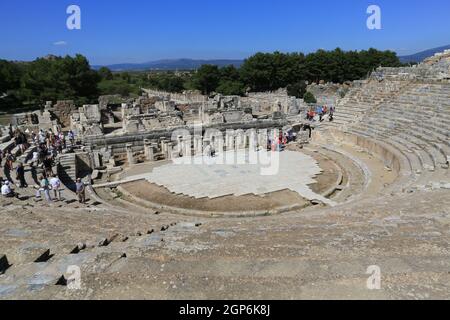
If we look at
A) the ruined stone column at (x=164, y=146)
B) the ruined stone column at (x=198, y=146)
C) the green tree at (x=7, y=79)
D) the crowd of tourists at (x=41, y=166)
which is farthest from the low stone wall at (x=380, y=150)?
the green tree at (x=7, y=79)

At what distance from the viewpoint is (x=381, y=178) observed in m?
14.5

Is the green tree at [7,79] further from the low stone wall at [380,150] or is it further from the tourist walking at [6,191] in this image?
the low stone wall at [380,150]

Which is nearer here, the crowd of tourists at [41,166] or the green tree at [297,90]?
the crowd of tourists at [41,166]

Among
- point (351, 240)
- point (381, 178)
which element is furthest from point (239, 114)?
point (351, 240)

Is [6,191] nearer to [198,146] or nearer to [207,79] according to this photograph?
[198,146]

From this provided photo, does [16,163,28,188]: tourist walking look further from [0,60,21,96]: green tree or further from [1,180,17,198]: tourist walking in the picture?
[0,60,21,96]: green tree

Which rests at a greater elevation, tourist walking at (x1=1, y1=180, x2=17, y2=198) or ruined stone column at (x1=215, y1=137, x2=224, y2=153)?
ruined stone column at (x1=215, y1=137, x2=224, y2=153)

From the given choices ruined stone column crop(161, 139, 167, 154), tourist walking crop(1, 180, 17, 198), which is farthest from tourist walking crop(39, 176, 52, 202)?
ruined stone column crop(161, 139, 167, 154)

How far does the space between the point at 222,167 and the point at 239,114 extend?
363 inches

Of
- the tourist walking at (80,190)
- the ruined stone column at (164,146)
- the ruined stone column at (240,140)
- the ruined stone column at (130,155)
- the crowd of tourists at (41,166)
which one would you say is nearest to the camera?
the crowd of tourists at (41,166)

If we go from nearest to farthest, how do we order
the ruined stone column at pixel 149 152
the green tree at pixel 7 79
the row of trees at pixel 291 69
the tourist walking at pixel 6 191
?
1. the tourist walking at pixel 6 191
2. the ruined stone column at pixel 149 152
3. the green tree at pixel 7 79
4. the row of trees at pixel 291 69

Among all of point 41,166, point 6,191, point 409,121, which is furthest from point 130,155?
point 409,121

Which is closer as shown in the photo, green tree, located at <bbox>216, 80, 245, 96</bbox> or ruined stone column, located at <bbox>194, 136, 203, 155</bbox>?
ruined stone column, located at <bbox>194, 136, 203, 155</bbox>
